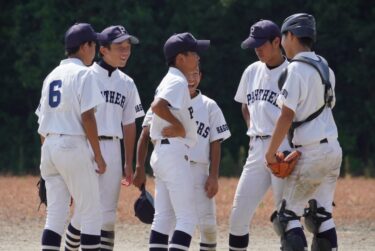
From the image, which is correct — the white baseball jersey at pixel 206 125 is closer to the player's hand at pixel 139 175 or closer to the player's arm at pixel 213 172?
the player's arm at pixel 213 172

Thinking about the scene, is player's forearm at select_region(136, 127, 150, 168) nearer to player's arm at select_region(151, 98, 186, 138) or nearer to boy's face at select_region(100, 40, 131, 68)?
player's arm at select_region(151, 98, 186, 138)

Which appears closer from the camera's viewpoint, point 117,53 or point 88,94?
point 88,94

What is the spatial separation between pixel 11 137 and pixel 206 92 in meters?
5.75

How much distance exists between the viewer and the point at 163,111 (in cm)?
842

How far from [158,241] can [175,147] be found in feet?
2.63

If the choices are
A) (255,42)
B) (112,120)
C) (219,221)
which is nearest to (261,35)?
(255,42)

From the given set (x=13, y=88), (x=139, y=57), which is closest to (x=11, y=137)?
(x=13, y=88)

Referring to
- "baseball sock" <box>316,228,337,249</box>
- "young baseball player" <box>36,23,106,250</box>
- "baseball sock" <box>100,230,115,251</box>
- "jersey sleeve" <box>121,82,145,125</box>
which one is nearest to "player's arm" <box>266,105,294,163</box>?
"baseball sock" <box>316,228,337,249</box>

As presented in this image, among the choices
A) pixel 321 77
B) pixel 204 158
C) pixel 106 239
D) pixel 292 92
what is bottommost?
pixel 106 239

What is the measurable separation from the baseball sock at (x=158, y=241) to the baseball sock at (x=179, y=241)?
173 millimetres

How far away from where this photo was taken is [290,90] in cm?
830

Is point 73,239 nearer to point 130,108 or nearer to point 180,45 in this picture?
point 130,108

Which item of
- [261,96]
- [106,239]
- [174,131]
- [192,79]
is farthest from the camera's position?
[106,239]

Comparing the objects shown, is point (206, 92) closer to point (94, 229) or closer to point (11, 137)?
point (11, 137)
